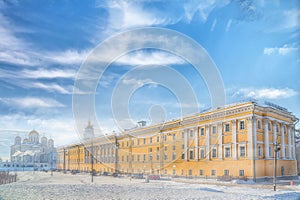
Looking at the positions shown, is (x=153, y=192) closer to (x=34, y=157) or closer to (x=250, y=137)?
(x=250, y=137)

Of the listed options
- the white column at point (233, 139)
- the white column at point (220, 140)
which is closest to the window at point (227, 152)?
the white column at point (220, 140)

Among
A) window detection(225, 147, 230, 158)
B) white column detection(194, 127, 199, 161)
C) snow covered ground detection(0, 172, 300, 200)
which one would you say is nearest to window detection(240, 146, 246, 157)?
window detection(225, 147, 230, 158)

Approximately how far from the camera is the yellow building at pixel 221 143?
22.9 metres

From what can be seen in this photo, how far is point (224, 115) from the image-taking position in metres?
24.0

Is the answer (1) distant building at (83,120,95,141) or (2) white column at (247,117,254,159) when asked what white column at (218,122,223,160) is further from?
(1) distant building at (83,120,95,141)

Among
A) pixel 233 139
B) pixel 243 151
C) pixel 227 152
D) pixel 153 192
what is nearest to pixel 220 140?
pixel 227 152

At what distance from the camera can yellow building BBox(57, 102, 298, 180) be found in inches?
902

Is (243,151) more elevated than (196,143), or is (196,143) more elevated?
(196,143)

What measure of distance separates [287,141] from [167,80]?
15.3 m

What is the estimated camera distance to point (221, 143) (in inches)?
972

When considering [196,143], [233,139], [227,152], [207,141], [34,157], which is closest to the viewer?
[233,139]

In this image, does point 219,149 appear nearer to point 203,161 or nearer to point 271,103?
point 203,161

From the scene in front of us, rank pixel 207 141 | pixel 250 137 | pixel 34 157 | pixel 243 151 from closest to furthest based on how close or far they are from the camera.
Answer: pixel 250 137, pixel 243 151, pixel 207 141, pixel 34 157

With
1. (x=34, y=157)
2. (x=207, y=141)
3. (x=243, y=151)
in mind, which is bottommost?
(x=34, y=157)
